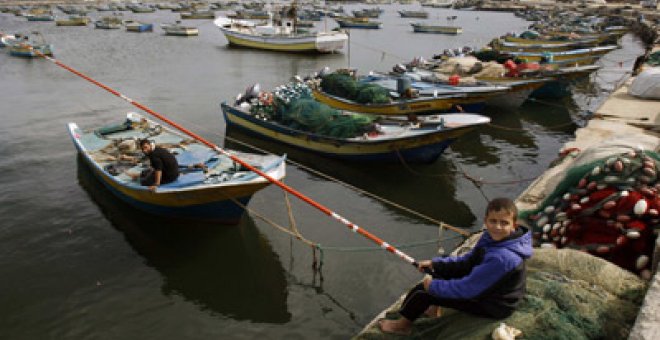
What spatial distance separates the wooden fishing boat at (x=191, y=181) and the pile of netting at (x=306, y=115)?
11.5ft

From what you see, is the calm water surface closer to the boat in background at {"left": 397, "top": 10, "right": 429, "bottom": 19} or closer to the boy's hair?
the boy's hair

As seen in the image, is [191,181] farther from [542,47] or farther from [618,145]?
[542,47]

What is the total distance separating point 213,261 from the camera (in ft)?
28.1

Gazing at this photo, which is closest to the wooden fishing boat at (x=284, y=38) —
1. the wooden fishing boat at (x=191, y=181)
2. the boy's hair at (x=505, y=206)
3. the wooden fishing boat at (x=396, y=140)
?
the wooden fishing boat at (x=396, y=140)

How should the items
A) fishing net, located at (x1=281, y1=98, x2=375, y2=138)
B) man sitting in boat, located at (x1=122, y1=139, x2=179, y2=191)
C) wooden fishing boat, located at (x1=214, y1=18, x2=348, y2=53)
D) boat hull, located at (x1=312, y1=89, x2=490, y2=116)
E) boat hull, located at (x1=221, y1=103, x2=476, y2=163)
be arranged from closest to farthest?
1. man sitting in boat, located at (x1=122, y1=139, x2=179, y2=191)
2. boat hull, located at (x1=221, y1=103, x2=476, y2=163)
3. fishing net, located at (x1=281, y1=98, x2=375, y2=138)
4. boat hull, located at (x1=312, y1=89, x2=490, y2=116)
5. wooden fishing boat, located at (x1=214, y1=18, x2=348, y2=53)

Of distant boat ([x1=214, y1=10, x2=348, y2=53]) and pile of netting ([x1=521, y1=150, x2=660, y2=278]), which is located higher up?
distant boat ([x1=214, y1=10, x2=348, y2=53])

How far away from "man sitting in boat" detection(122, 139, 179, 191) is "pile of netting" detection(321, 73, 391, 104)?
8.88m

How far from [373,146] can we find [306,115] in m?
2.53

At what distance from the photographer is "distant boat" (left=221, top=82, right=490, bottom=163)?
11625 millimetres

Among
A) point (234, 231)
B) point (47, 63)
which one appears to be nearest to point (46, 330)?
point (234, 231)

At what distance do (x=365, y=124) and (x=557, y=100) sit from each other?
43.9 ft

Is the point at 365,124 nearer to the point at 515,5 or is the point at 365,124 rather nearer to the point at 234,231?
the point at 234,231

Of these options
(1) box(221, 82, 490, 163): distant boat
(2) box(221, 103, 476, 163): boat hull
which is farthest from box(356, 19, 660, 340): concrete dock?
(2) box(221, 103, 476, 163): boat hull

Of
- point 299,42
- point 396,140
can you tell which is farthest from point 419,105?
point 299,42
